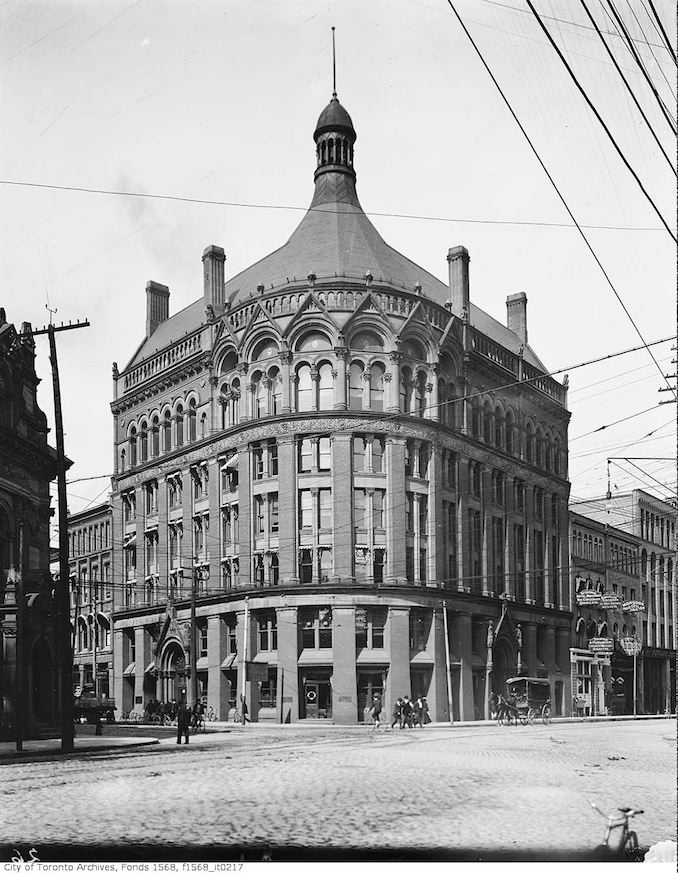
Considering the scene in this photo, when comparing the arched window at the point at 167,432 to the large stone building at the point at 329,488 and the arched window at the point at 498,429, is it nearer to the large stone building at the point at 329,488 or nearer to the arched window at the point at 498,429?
the large stone building at the point at 329,488

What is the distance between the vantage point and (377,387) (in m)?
53.7

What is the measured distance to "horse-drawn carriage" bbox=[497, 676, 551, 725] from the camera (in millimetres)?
47625

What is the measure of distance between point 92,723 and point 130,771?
2857cm

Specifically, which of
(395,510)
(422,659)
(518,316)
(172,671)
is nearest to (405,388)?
(395,510)

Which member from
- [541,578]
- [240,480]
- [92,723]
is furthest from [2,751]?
[541,578]

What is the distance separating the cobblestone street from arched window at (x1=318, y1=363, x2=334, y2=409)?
30525 mm

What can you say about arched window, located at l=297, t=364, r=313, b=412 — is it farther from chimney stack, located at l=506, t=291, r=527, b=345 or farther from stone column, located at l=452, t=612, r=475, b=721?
chimney stack, located at l=506, t=291, r=527, b=345

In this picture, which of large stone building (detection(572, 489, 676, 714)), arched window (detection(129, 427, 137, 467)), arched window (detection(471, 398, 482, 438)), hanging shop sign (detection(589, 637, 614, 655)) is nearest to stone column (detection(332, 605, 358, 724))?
arched window (detection(471, 398, 482, 438))

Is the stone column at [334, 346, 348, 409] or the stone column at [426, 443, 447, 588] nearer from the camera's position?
the stone column at [334, 346, 348, 409]

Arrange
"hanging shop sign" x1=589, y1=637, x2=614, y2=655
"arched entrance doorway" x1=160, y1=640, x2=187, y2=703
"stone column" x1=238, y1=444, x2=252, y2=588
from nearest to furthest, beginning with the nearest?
"stone column" x1=238, y1=444, x2=252, y2=588, "arched entrance doorway" x1=160, y1=640, x2=187, y2=703, "hanging shop sign" x1=589, y1=637, x2=614, y2=655

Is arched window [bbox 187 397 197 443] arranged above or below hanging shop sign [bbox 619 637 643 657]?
above

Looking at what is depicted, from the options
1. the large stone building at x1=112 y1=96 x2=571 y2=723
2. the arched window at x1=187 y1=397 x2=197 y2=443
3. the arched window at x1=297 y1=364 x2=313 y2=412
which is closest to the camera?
the large stone building at x1=112 y1=96 x2=571 y2=723

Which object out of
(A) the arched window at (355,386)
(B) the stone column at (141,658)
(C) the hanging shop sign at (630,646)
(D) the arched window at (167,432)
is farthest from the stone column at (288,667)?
(C) the hanging shop sign at (630,646)

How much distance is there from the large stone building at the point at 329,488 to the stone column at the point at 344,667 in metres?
0.10
